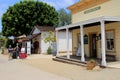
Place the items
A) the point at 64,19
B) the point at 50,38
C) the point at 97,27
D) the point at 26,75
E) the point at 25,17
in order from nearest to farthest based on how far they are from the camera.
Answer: the point at 26,75
the point at 97,27
the point at 50,38
the point at 25,17
the point at 64,19

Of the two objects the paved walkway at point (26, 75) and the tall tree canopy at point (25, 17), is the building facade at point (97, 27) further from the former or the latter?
the tall tree canopy at point (25, 17)

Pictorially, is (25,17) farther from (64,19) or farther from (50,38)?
(64,19)

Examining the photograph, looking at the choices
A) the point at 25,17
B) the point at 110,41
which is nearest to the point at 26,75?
the point at 110,41

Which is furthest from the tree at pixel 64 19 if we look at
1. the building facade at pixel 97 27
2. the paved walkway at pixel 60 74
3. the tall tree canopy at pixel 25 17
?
the paved walkway at pixel 60 74

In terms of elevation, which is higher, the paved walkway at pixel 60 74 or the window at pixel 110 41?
the window at pixel 110 41

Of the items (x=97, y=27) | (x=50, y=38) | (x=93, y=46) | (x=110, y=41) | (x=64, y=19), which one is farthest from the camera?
(x=64, y=19)

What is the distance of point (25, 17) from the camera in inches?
1876

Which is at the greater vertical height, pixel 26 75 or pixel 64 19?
pixel 64 19

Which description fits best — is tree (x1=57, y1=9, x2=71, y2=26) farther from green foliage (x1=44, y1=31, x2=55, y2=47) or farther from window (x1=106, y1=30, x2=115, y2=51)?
window (x1=106, y1=30, x2=115, y2=51)

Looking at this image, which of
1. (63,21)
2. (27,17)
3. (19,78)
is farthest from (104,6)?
(63,21)

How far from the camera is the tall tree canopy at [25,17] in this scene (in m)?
47.2

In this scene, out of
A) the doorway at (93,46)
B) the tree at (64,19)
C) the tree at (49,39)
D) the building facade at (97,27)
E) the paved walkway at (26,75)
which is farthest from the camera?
the tree at (64,19)

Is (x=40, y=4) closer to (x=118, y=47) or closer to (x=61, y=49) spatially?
(x=61, y=49)

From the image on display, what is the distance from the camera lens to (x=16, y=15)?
47.5 m
